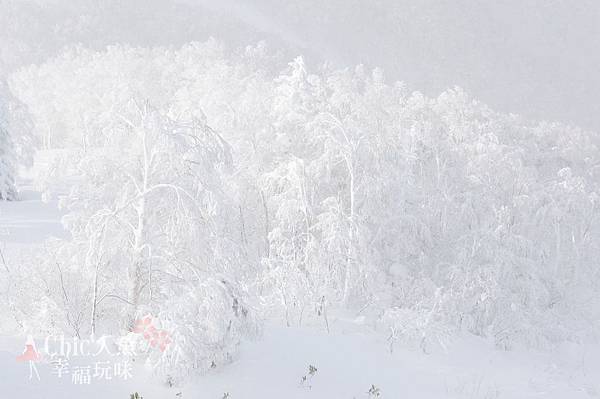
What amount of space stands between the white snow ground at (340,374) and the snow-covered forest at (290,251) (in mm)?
78

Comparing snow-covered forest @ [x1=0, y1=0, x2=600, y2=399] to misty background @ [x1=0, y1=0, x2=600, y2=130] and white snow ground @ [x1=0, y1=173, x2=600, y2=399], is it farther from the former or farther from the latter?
misty background @ [x1=0, y1=0, x2=600, y2=130]

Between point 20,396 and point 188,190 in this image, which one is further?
point 188,190

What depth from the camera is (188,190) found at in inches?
497

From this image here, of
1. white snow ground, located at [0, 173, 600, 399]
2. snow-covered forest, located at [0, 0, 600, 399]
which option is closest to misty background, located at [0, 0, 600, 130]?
snow-covered forest, located at [0, 0, 600, 399]

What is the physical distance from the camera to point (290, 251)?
72.4 feet

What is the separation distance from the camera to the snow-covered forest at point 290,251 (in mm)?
12359

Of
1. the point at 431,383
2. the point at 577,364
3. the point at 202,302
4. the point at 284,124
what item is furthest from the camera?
the point at 577,364

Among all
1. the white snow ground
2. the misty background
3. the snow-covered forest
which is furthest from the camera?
the misty background

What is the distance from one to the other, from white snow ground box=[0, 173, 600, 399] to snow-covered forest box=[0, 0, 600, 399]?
0.25ft

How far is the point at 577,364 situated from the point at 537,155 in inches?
1302

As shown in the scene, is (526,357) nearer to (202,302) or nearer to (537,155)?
(202,302)

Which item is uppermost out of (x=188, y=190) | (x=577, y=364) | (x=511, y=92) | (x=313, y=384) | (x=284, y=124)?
(x=511, y=92)

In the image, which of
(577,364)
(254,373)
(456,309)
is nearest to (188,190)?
(254,373)

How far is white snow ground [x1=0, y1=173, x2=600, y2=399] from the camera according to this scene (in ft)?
36.1
